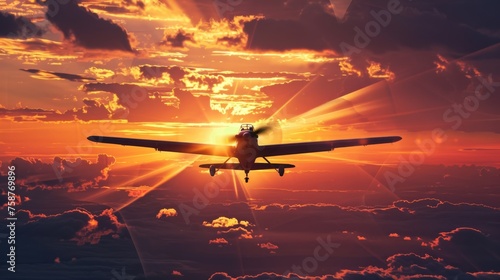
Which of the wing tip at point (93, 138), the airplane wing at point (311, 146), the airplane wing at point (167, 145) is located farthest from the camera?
the wing tip at point (93, 138)

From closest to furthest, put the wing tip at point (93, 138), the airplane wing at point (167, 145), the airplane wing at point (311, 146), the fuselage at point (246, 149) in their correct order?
the fuselage at point (246, 149), the airplane wing at point (311, 146), the airplane wing at point (167, 145), the wing tip at point (93, 138)

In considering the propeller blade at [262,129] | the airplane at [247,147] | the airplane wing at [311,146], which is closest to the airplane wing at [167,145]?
the airplane at [247,147]

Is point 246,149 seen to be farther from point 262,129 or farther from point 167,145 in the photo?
point 167,145

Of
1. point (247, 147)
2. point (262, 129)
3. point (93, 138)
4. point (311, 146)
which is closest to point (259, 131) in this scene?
point (262, 129)

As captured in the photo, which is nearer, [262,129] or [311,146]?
[262,129]

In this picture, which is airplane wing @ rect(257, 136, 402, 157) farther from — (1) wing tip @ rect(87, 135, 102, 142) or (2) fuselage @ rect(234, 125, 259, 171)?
(1) wing tip @ rect(87, 135, 102, 142)

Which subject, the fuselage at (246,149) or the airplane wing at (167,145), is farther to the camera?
the airplane wing at (167,145)

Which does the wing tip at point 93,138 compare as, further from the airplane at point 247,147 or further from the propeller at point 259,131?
the propeller at point 259,131

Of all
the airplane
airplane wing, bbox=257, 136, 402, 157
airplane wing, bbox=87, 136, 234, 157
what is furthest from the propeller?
airplane wing, bbox=87, 136, 234, 157
